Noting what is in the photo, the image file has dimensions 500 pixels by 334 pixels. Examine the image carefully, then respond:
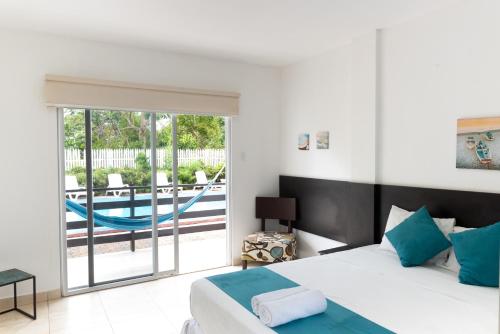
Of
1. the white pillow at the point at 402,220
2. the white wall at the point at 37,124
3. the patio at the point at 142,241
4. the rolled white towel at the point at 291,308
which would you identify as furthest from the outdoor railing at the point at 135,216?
the rolled white towel at the point at 291,308

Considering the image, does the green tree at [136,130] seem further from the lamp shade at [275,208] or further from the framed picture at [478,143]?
the framed picture at [478,143]

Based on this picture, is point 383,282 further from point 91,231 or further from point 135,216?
point 91,231

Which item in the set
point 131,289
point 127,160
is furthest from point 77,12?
point 131,289

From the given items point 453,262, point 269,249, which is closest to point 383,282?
point 453,262

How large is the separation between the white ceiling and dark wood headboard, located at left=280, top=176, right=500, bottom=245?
1525 mm

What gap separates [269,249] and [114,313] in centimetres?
176

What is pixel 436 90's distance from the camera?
114 inches

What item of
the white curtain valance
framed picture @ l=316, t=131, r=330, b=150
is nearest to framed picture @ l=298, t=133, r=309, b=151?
framed picture @ l=316, t=131, r=330, b=150

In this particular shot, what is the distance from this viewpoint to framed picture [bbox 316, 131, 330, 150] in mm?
4023

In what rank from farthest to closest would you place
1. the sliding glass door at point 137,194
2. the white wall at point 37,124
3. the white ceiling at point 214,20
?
1. the sliding glass door at point 137,194
2. the white wall at point 37,124
3. the white ceiling at point 214,20

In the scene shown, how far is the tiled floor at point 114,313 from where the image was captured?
289 centimetres

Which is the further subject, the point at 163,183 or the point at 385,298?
the point at 163,183

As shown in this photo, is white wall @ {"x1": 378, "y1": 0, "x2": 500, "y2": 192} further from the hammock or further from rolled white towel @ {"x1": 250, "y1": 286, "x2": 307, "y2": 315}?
the hammock

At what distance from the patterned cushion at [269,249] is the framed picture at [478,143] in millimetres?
2045
